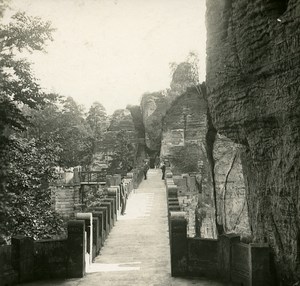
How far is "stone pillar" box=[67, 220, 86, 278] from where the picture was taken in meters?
9.14

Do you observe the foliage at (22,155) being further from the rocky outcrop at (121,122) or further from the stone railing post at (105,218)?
the rocky outcrop at (121,122)

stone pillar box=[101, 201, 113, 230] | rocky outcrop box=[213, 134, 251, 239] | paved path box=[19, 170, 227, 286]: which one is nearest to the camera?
paved path box=[19, 170, 227, 286]

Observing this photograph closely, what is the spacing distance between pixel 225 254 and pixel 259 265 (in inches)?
35.6

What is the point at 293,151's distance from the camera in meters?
7.58

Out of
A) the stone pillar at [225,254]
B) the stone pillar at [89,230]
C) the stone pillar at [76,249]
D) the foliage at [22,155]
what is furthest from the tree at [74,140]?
the stone pillar at [225,254]

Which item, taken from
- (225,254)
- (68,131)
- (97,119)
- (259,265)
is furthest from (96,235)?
(97,119)

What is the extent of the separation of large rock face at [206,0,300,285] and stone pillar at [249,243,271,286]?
0.26m

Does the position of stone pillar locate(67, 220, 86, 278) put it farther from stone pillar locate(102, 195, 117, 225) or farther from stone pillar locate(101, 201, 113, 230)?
stone pillar locate(102, 195, 117, 225)

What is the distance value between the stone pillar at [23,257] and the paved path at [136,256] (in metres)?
0.31

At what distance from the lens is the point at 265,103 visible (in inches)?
326

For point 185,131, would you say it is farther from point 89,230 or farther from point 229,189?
point 89,230

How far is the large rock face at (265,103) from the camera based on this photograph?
7492mm

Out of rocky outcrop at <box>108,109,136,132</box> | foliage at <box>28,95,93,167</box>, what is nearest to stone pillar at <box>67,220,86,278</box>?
foliage at <box>28,95,93,167</box>

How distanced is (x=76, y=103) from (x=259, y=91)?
184 ft
